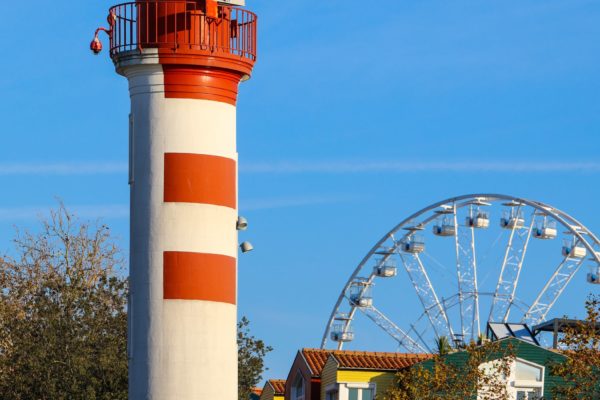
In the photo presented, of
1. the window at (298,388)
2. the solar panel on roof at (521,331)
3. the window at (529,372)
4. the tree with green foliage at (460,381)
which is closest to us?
the tree with green foliage at (460,381)

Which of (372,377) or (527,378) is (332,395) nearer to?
(372,377)

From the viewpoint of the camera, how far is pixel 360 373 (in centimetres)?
5756

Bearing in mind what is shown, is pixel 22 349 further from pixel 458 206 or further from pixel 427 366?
pixel 458 206

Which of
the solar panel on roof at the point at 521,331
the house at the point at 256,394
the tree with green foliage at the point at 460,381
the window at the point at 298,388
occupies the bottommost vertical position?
the tree with green foliage at the point at 460,381

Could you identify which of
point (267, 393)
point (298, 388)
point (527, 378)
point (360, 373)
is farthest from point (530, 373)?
point (267, 393)

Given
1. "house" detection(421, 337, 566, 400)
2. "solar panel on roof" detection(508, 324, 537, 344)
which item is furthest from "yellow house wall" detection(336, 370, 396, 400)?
→ "solar panel on roof" detection(508, 324, 537, 344)

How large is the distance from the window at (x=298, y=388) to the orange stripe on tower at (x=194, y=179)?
27.7 metres

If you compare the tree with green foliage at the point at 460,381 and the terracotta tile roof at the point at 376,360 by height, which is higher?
the terracotta tile roof at the point at 376,360

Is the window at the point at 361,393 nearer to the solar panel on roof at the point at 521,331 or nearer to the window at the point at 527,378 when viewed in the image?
the window at the point at 527,378

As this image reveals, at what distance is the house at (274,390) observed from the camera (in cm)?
6856

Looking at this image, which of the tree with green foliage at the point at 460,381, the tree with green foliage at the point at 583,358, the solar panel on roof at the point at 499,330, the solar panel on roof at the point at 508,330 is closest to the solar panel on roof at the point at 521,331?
the solar panel on roof at the point at 508,330

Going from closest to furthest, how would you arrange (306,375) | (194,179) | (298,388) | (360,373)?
(194,179), (360,373), (306,375), (298,388)

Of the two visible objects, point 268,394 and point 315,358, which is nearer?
point 315,358

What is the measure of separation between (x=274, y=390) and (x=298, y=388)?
6.91 meters
